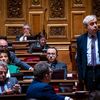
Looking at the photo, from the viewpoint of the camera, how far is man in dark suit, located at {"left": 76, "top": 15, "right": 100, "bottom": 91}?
509 cm

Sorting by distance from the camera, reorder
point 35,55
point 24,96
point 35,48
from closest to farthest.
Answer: point 24,96 → point 35,55 → point 35,48

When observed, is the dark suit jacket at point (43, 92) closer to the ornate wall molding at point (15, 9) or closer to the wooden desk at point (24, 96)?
the wooden desk at point (24, 96)

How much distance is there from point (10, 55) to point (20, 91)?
157cm

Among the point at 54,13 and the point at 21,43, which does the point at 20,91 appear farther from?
the point at 54,13

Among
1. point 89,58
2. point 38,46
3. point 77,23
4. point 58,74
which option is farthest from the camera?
point 77,23

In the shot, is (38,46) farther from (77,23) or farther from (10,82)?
(10,82)

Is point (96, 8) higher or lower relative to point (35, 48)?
higher

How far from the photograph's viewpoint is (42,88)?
14.2 ft

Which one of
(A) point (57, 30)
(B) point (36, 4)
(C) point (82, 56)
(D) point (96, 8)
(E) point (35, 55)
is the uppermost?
(B) point (36, 4)

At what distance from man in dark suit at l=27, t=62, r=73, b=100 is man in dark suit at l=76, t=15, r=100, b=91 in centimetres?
76

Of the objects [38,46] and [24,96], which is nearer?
[24,96]

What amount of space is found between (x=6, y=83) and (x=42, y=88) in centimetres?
127

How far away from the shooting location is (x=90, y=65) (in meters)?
5.11

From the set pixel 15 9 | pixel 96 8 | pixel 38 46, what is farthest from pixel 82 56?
pixel 15 9
